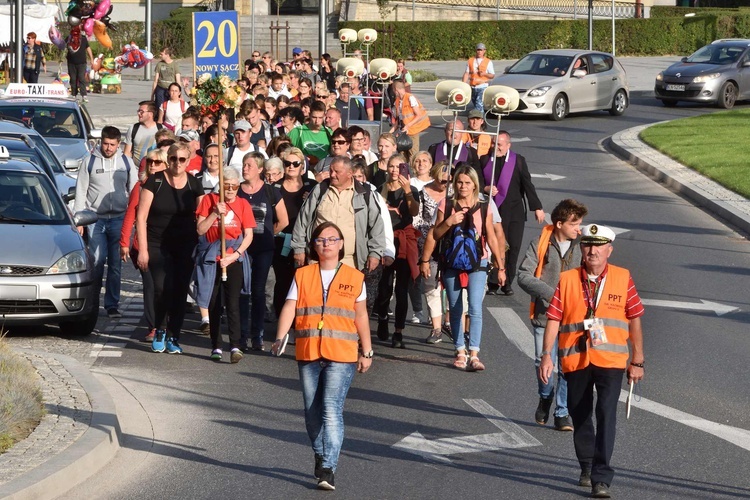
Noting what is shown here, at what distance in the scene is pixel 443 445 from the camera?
9180mm

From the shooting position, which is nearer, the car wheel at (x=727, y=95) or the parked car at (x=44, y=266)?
the parked car at (x=44, y=266)

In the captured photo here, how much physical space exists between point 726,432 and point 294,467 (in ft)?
10.1

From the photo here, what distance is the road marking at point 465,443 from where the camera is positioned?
9.02 metres

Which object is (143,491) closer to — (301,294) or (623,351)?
(301,294)

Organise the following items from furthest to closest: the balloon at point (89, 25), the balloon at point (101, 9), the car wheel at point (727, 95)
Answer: the car wheel at point (727, 95)
the balloon at point (89, 25)
the balloon at point (101, 9)

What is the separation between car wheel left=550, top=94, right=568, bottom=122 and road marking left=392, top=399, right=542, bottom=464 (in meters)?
24.1

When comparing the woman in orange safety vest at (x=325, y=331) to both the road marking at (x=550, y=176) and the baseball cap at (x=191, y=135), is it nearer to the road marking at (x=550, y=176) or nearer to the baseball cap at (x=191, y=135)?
the baseball cap at (x=191, y=135)

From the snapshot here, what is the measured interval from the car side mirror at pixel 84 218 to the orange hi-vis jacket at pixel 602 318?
617cm

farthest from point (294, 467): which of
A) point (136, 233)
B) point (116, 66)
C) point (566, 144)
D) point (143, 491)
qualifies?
point (116, 66)

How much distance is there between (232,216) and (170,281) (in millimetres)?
846

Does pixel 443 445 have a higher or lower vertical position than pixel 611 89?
lower

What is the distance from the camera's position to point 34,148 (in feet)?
52.7

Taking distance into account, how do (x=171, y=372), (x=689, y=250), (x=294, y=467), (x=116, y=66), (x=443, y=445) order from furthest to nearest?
1. (x=116, y=66)
2. (x=689, y=250)
3. (x=171, y=372)
4. (x=443, y=445)
5. (x=294, y=467)

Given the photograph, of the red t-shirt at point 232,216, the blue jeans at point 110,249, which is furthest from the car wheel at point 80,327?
the red t-shirt at point 232,216
